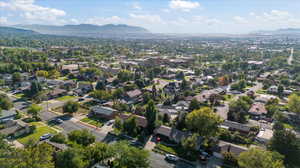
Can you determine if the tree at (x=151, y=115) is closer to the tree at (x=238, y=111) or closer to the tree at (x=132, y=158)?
the tree at (x=132, y=158)

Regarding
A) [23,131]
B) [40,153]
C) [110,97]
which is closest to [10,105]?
[23,131]

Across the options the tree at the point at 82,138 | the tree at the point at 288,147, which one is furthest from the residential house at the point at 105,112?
the tree at the point at 288,147

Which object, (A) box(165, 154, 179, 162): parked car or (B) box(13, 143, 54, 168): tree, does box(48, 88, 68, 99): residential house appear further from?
(A) box(165, 154, 179, 162): parked car

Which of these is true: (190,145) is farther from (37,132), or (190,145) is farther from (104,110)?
(37,132)

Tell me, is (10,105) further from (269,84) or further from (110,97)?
(269,84)

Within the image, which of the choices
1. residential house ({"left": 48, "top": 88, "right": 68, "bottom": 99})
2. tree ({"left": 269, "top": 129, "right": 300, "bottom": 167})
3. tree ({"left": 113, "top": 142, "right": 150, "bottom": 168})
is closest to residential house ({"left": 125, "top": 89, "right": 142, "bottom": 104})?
residential house ({"left": 48, "top": 88, "right": 68, "bottom": 99})
